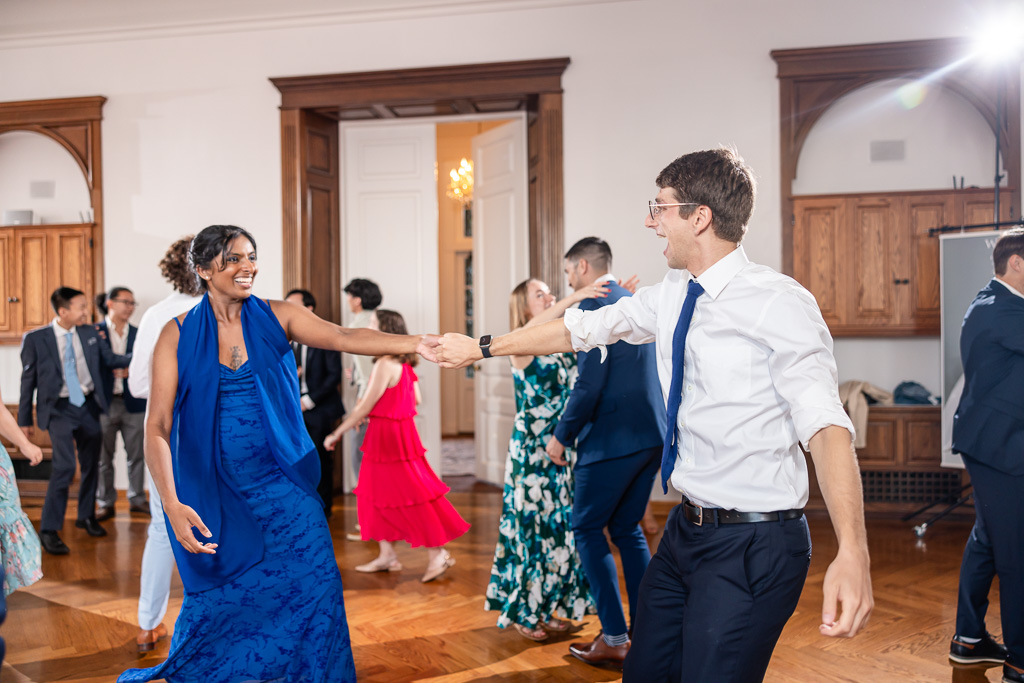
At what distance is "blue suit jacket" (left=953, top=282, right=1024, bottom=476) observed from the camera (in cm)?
272

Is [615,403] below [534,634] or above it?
above

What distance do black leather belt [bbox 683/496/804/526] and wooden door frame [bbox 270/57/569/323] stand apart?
4.10 metres

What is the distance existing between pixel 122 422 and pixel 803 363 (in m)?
5.54

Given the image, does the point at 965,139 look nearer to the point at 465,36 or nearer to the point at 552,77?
the point at 552,77

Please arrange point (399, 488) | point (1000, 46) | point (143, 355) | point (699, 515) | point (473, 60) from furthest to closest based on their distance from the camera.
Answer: point (473, 60) < point (1000, 46) < point (399, 488) < point (143, 355) < point (699, 515)

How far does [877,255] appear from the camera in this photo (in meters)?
5.54

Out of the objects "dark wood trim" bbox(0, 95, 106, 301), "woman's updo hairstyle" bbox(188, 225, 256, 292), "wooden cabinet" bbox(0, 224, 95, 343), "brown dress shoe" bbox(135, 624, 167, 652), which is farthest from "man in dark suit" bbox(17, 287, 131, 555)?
"woman's updo hairstyle" bbox(188, 225, 256, 292)

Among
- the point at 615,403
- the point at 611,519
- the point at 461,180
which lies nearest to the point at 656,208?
the point at 615,403

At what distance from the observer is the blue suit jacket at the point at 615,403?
9.46 feet

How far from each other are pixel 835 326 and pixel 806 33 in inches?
85.5

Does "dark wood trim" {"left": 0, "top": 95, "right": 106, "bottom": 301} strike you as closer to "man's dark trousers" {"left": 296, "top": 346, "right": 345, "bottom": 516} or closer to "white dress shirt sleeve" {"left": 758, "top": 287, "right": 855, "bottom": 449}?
"man's dark trousers" {"left": 296, "top": 346, "right": 345, "bottom": 516}

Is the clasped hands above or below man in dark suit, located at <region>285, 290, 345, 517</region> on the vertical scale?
above

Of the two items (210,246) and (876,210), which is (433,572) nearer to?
(210,246)

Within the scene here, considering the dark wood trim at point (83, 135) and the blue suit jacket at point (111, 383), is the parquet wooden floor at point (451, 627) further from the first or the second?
the dark wood trim at point (83, 135)
